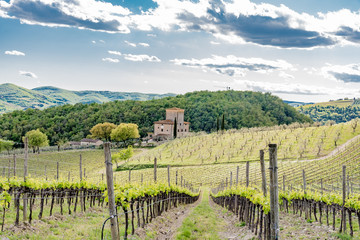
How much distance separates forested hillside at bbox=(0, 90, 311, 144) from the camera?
136 metres

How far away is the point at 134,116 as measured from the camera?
14938 cm

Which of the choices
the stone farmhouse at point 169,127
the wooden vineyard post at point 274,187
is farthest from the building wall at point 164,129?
the wooden vineyard post at point 274,187

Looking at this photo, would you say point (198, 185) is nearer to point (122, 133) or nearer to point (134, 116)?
point (122, 133)

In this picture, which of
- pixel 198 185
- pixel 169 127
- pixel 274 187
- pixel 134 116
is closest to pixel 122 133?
pixel 169 127

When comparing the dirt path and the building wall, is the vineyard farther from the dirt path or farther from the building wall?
the building wall

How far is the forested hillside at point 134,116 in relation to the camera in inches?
5349

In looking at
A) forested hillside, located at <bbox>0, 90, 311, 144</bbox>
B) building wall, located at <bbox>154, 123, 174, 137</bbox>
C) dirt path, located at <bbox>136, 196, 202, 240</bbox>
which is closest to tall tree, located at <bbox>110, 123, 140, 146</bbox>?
building wall, located at <bbox>154, 123, 174, 137</bbox>

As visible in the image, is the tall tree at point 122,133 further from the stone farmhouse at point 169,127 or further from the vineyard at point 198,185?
the stone farmhouse at point 169,127

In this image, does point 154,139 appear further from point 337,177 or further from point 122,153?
point 337,177

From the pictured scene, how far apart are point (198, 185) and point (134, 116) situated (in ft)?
339

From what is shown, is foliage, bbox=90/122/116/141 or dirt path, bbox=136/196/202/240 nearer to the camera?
dirt path, bbox=136/196/202/240

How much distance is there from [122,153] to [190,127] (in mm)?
70417

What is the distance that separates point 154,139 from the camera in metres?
120

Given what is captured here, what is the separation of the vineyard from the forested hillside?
161ft
